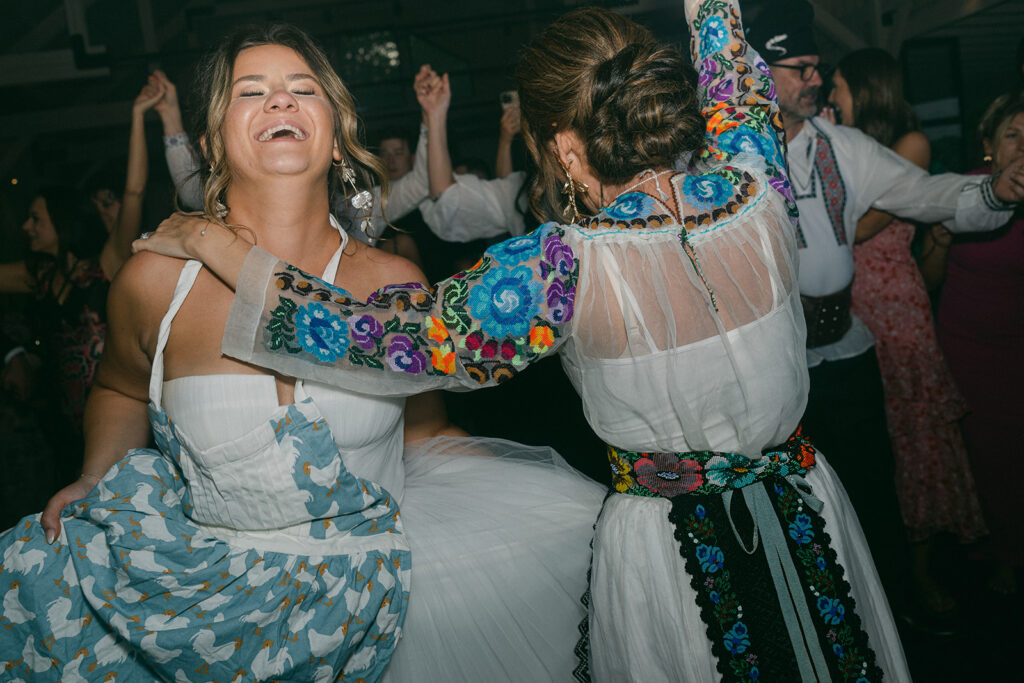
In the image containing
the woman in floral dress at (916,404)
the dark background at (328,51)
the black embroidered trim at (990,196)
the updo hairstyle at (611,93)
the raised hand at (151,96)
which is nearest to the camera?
the updo hairstyle at (611,93)

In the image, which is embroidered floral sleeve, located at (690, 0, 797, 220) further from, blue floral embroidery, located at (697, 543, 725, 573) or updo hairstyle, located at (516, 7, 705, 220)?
blue floral embroidery, located at (697, 543, 725, 573)

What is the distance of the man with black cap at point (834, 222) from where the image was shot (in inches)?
95.6

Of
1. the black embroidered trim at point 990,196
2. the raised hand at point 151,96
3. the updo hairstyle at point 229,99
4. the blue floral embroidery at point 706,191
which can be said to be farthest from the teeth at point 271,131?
the black embroidered trim at point 990,196

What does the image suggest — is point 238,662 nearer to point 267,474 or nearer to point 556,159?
point 267,474

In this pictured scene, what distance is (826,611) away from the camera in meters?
1.26

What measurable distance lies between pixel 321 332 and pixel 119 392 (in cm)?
70

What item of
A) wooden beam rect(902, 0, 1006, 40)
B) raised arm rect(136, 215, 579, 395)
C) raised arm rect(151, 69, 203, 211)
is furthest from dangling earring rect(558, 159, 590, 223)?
wooden beam rect(902, 0, 1006, 40)

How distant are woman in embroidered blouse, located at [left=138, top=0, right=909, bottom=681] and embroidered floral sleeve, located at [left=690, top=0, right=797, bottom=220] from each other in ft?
0.11

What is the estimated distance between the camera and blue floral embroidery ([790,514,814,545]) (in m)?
1.28

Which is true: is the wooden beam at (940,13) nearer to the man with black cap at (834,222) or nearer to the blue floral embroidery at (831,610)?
the man with black cap at (834,222)

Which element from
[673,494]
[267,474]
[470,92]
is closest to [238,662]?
[267,474]

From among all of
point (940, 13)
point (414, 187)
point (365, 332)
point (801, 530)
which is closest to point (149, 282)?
point (365, 332)

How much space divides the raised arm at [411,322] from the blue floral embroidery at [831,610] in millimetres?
616

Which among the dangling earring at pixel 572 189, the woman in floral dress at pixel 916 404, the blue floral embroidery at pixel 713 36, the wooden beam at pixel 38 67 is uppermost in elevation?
the wooden beam at pixel 38 67
